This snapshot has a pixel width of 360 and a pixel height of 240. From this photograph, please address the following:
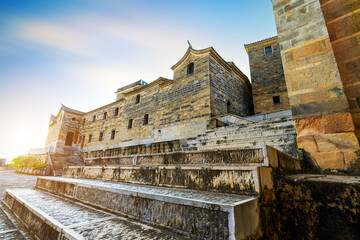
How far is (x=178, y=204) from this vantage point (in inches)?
48.7

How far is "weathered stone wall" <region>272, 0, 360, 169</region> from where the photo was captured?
7.52 ft

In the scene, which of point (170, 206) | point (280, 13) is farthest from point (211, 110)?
point (170, 206)

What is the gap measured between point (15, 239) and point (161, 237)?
1.61m

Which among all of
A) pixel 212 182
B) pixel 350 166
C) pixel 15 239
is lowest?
pixel 15 239

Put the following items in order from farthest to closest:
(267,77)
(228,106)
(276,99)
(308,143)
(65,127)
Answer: (65,127) → (267,77) → (276,99) → (228,106) → (308,143)

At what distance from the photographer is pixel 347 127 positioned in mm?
2273

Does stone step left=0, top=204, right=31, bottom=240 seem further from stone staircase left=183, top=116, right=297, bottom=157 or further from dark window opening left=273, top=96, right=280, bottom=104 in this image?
dark window opening left=273, top=96, right=280, bottom=104

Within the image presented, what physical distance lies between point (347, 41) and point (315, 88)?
3.40 ft

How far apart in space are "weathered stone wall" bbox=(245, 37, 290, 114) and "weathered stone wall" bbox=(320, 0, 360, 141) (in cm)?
827

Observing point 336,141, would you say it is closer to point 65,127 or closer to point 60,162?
point 60,162

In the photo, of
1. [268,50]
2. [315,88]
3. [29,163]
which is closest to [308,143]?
[315,88]

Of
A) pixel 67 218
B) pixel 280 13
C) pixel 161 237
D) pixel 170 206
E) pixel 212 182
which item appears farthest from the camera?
pixel 280 13

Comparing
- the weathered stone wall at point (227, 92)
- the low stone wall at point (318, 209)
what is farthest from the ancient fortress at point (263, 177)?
the weathered stone wall at point (227, 92)

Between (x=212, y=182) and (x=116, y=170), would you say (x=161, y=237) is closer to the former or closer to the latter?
(x=212, y=182)
